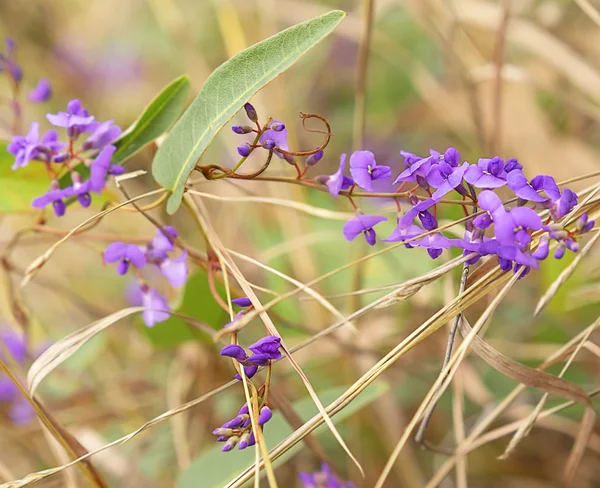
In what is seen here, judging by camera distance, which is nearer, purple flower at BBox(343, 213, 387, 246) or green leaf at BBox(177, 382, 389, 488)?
purple flower at BBox(343, 213, 387, 246)

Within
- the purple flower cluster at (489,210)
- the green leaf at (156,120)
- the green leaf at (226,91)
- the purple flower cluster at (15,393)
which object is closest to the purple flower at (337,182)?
the purple flower cluster at (489,210)

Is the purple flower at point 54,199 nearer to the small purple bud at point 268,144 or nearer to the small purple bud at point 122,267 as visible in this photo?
the small purple bud at point 122,267

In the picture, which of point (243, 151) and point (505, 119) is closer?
point (243, 151)

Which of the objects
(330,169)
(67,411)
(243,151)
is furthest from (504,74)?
(67,411)

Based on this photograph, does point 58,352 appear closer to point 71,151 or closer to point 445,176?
point 71,151

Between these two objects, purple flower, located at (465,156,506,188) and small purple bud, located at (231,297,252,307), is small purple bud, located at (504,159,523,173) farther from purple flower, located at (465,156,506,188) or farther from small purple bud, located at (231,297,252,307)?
small purple bud, located at (231,297,252,307)

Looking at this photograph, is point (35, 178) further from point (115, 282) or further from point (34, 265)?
point (115, 282)

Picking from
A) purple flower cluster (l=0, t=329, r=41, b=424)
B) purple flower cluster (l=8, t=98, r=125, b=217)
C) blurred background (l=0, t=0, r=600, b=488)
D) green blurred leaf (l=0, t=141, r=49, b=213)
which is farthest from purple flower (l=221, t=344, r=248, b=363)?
purple flower cluster (l=0, t=329, r=41, b=424)
